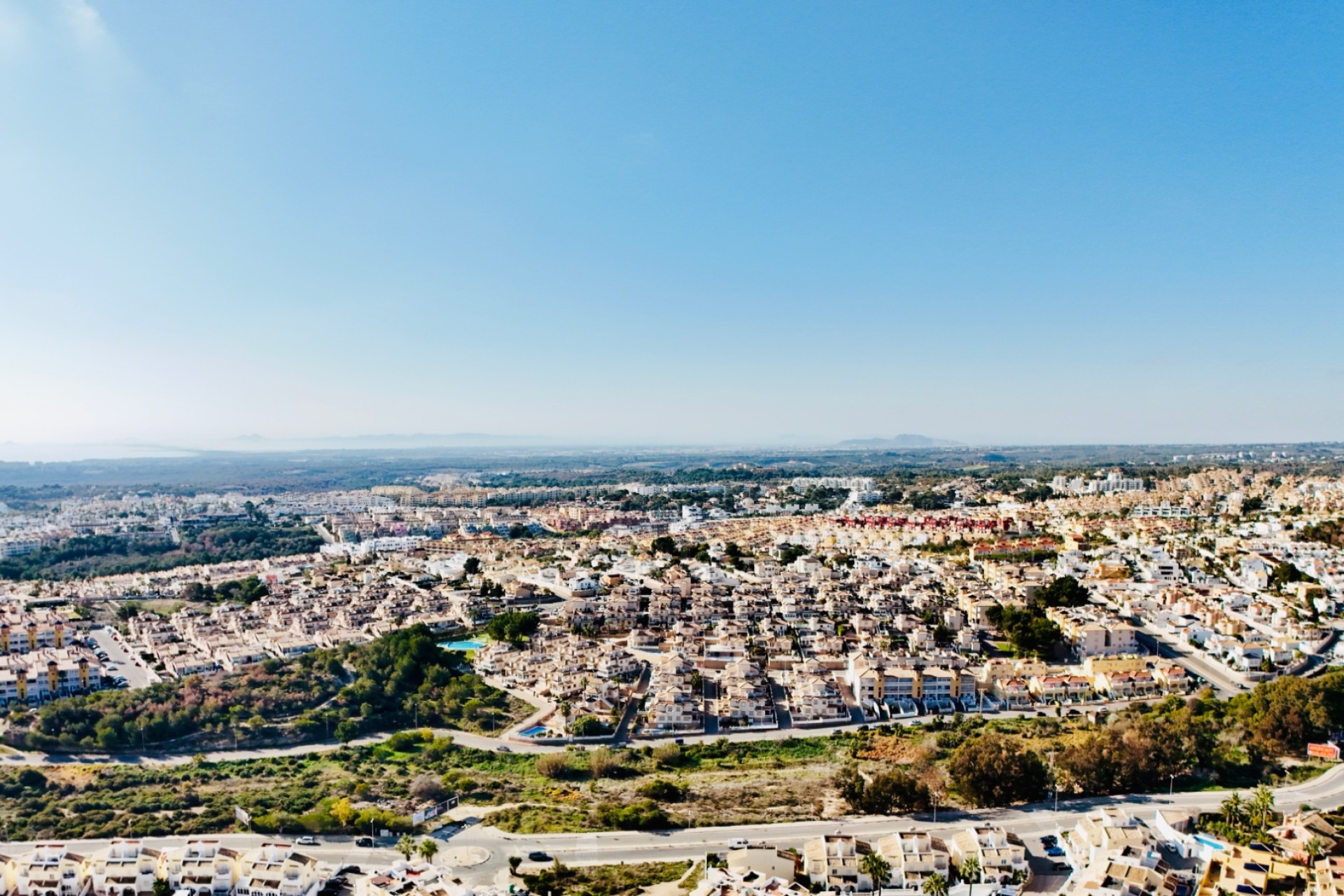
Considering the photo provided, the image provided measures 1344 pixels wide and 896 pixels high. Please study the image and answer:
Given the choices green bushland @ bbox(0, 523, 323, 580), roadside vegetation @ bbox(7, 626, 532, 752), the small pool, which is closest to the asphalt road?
roadside vegetation @ bbox(7, 626, 532, 752)

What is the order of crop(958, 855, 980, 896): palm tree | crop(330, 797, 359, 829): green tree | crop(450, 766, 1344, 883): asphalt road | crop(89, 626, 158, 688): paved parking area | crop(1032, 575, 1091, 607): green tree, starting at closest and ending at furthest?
crop(958, 855, 980, 896): palm tree → crop(450, 766, 1344, 883): asphalt road → crop(330, 797, 359, 829): green tree → crop(89, 626, 158, 688): paved parking area → crop(1032, 575, 1091, 607): green tree

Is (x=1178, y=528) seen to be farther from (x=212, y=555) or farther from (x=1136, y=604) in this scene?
(x=212, y=555)

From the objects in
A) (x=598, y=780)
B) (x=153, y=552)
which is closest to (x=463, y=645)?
(x=598, y=780)

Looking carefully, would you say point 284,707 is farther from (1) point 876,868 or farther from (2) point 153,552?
(2) point 153,552

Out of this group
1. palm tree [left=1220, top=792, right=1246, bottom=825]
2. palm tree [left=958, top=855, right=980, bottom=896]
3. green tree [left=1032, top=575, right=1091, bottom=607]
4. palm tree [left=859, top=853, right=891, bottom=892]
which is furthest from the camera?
green tree [left=1032, top=575, right=1091, bottom=607]

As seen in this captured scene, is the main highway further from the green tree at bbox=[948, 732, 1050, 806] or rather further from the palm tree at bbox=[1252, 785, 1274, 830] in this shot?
the palm tree at bbox=[1252, 785, 1274, 830]

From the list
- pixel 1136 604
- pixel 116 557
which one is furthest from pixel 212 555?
pixel 1136 604

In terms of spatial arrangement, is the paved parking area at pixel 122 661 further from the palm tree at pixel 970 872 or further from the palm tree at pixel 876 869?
the palm tree at pixel 970 872
